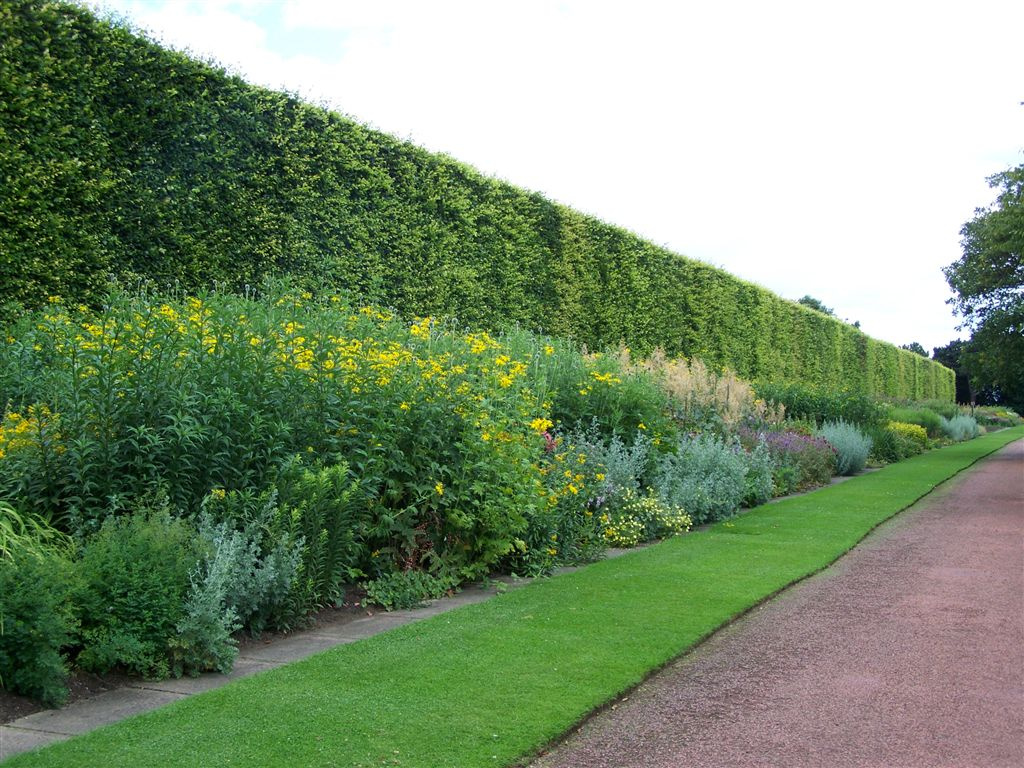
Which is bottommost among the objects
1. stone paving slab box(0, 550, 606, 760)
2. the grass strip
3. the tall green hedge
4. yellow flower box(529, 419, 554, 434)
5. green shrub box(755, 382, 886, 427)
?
stone paving slab box(0, 550, 606, 760)

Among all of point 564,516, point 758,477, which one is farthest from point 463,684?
point 758,477

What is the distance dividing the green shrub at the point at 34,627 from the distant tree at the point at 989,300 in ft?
89.6

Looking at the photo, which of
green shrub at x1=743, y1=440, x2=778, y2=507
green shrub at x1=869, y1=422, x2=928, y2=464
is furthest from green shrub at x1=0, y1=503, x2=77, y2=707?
green shrub at x1=869, y1=422, x2=928, y2=464

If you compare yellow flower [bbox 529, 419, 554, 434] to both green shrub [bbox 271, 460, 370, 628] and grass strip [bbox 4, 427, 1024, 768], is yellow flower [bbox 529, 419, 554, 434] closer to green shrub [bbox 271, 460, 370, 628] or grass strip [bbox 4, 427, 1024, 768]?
grass strip [bbox 4, 427, 1024, 768]

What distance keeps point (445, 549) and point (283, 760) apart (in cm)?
354

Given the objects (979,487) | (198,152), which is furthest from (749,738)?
(979,487)

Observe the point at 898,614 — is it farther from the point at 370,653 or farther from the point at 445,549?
the point at 370,653

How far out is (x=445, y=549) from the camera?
7055mm

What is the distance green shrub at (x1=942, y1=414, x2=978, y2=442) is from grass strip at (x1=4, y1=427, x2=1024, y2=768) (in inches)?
1272

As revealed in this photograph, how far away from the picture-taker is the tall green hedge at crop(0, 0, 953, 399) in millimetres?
8398

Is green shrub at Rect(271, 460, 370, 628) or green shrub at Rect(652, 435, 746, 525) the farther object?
green shrub at Rect(652, 435, 746, 525)

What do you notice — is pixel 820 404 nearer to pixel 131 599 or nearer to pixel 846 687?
pixel 846 687

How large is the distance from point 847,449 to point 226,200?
13.9 m

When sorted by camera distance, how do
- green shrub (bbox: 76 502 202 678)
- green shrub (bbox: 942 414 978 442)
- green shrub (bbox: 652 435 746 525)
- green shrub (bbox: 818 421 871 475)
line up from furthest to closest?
1. green shrub (bbox: 942 414 978 442)
2. green shrub (bbox: 818 421 871 475)
3. green shrub (bbox: 652 435 746 525)
4. green shrub (bbox: 76 502 202 678)
